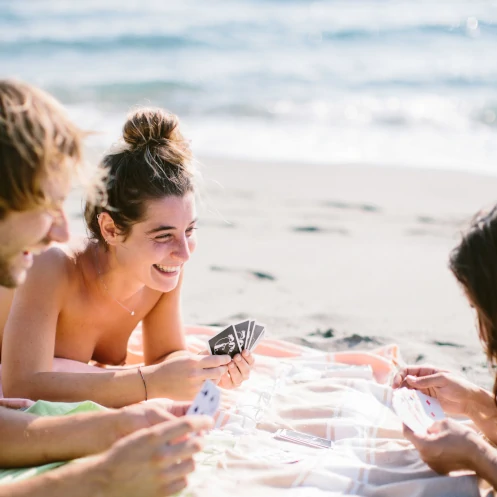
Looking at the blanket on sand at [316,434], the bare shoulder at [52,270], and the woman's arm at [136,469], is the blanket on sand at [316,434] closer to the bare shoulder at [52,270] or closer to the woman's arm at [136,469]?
the woman's arm at [136,469]

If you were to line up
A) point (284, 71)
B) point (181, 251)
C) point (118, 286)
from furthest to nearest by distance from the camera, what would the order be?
point (284, 71), point (118, 286), point (181, 251)

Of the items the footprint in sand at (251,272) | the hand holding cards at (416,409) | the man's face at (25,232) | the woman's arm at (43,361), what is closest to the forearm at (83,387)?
the woman's arm at (43,361)

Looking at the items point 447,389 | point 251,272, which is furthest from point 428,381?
point 251,272

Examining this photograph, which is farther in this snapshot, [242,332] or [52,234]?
[242,332]

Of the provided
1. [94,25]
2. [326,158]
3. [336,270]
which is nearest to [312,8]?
[94,25]

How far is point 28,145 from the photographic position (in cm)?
222

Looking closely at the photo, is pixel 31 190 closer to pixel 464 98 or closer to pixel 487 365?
pixel 487 365

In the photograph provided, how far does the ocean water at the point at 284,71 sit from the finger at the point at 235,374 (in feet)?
12.7

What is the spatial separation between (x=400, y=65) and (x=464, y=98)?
337 centimetres

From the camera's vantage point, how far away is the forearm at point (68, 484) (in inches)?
92.7

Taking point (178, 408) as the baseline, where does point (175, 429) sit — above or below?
above

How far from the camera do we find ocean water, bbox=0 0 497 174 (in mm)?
10016

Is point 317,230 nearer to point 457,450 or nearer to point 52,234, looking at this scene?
point 457,450

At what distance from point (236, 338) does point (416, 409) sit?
0.85 metres
